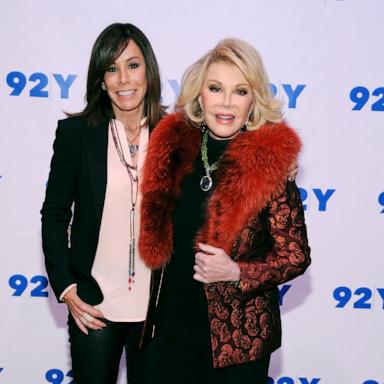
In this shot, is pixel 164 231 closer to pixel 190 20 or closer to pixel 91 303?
pixel 91 303

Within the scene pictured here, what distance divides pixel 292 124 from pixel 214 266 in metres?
1.50

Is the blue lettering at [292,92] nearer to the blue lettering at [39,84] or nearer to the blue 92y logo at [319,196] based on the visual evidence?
the blue 92y logo at [319,196]

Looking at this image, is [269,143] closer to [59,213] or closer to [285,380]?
[59,213]

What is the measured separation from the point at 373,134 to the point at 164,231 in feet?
5.48

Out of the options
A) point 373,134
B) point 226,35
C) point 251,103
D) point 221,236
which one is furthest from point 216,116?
point 373,134

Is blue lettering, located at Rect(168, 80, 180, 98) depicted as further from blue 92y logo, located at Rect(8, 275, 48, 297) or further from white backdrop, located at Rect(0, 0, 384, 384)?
blue 92y logo, located at Rect(8, 275, 48, 297)

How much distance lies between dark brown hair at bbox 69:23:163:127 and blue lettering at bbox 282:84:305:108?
991 mm

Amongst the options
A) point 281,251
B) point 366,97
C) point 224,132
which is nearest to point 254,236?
point 281,251

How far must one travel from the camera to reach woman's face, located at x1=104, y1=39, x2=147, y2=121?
1.96m

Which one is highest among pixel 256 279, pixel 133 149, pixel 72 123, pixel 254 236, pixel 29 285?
pixel 72 123

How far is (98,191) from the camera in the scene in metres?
1.87

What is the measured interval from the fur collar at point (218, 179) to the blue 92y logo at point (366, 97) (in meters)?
1.27

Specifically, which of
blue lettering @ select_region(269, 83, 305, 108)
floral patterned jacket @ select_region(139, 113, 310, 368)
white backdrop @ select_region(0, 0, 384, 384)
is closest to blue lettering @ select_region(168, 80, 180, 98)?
white backdrop @ select_region(0, 0, 384, 384)

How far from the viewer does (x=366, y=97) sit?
9.27ft
